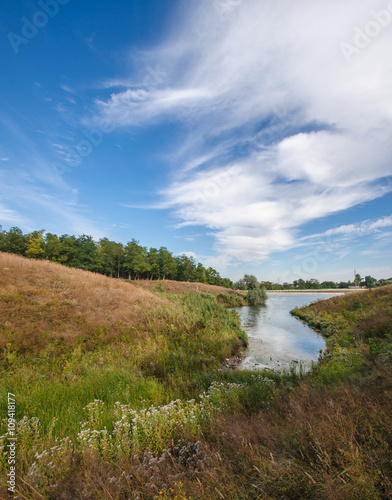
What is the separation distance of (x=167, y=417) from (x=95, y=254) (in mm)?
62095

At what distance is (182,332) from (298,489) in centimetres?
1275

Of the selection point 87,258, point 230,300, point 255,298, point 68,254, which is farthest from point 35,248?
point 255,298

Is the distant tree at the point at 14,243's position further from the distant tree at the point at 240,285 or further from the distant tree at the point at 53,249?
the distant tree at the point at 240,285

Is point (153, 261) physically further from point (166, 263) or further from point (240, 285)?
point (240, 285)

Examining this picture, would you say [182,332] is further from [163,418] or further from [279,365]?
[163,418]

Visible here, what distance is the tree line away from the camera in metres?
57.1

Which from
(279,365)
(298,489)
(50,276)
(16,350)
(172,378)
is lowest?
(279,365)

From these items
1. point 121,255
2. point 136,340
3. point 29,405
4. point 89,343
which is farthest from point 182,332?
point 121,255

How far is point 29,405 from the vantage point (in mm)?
5121

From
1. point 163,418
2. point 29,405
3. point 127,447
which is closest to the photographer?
point 127,447

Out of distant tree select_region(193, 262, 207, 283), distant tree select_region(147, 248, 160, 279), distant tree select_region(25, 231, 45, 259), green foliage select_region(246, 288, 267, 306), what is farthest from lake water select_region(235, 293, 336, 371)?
distant tree select_region(193, 262, 207, 283)

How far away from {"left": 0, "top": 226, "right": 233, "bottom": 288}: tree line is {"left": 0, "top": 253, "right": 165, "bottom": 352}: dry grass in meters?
41.9

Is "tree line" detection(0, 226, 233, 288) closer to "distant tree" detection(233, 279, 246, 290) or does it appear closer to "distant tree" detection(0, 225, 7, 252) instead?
"distant tree" detection(0, 225, 7, 252)

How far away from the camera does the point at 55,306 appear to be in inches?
515
